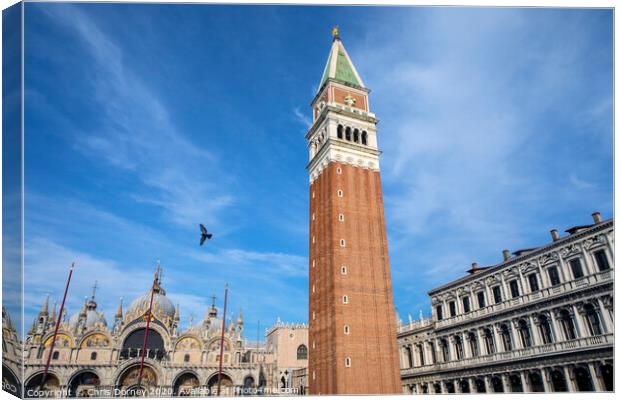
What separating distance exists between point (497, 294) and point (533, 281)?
389cm

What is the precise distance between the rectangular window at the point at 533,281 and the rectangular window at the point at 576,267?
10.4 ft

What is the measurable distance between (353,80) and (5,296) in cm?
4110

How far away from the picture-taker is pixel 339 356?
36469mm

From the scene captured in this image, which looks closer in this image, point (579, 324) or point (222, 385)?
point (579, 324)

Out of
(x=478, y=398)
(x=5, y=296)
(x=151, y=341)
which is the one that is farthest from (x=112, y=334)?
(x=478, y=398)

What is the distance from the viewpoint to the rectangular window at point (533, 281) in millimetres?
34375

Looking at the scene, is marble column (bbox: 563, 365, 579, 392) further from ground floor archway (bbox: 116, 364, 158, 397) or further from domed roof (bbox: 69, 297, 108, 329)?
domed roof (bbox: 69, 297, 108, 329)

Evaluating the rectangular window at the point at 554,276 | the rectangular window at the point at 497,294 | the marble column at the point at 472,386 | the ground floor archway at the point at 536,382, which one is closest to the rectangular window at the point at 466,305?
the rectangular window at the point at 497,294

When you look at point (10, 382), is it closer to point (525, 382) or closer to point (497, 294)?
point (525, 382)

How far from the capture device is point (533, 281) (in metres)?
34.7

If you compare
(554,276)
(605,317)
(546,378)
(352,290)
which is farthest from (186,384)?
(605,317)

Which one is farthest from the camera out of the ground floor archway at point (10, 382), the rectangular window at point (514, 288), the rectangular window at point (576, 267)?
the rectangular window at point (514, 288)

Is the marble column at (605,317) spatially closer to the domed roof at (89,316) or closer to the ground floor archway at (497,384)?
the ground floor archway at (497,384)

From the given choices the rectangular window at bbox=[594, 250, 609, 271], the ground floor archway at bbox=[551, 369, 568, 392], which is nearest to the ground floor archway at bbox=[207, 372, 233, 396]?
the ground floor archway at bbox=[551, 369, 568, 392]
